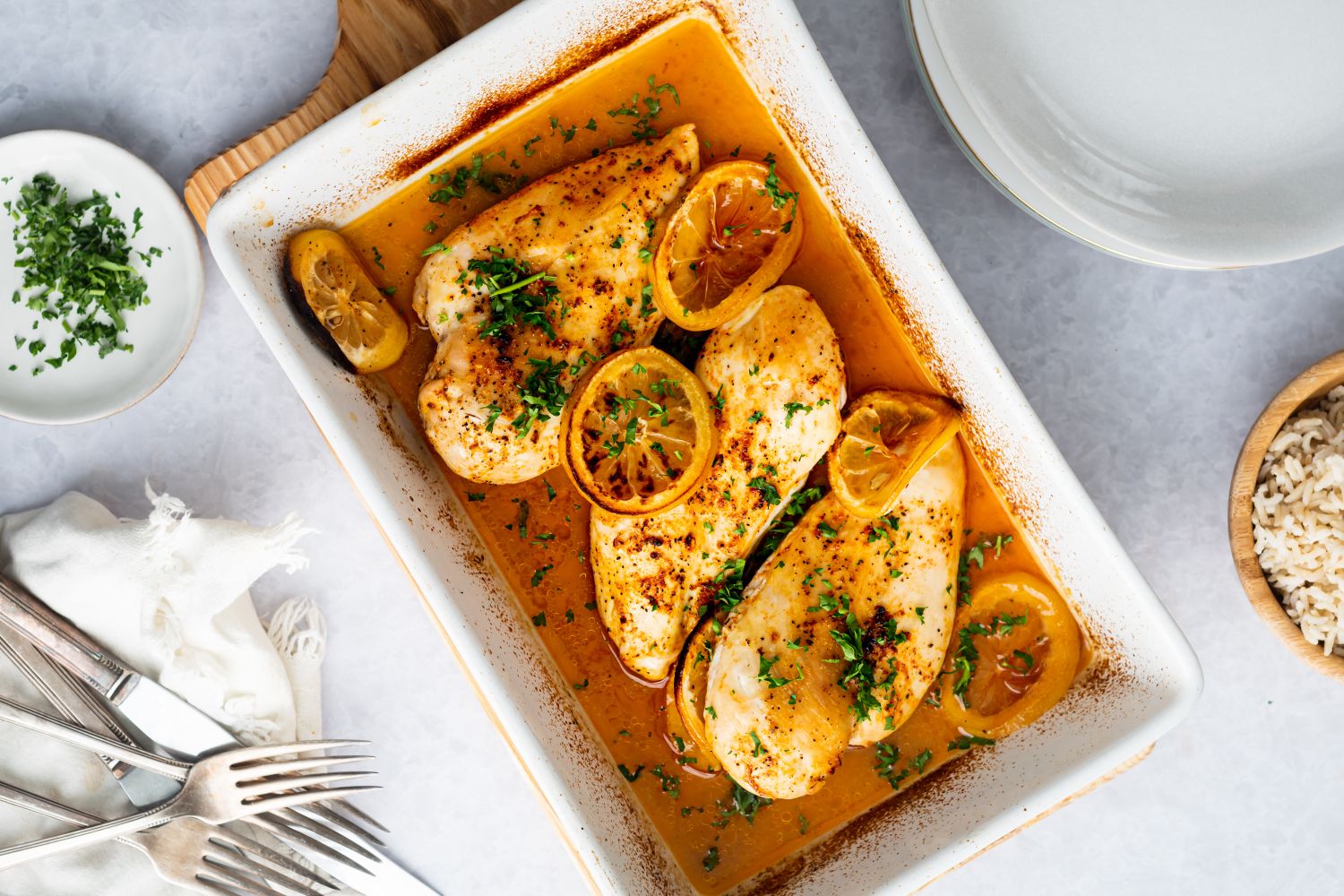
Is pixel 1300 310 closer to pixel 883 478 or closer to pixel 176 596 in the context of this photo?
pixel 883 478

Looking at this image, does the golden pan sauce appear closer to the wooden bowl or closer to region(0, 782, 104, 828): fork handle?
the wooden bowl

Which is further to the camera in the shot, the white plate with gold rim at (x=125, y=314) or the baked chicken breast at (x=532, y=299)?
the white plate with gold rim at (x=125, y=314)

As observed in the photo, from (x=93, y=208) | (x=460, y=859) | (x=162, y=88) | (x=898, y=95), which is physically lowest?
(x=460, y=859)

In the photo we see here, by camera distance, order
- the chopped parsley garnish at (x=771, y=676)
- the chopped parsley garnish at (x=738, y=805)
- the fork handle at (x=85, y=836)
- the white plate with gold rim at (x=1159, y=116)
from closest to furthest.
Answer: the white plate with gold rim at (x=1159, y=116), the chopped parsley garnish at (x=771, y=676), the fork handle at (x=85, y=836), the chopped parsley garnish at (x=738, y=805)

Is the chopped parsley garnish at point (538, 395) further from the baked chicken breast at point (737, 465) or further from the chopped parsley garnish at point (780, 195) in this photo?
the chopped parsley garnish at point (780, 195)

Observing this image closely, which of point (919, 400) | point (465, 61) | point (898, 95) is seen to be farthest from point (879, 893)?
point (465, 61)

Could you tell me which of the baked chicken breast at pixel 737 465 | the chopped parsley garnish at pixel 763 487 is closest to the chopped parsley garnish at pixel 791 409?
the baked chicken breast at pixel 737 465
